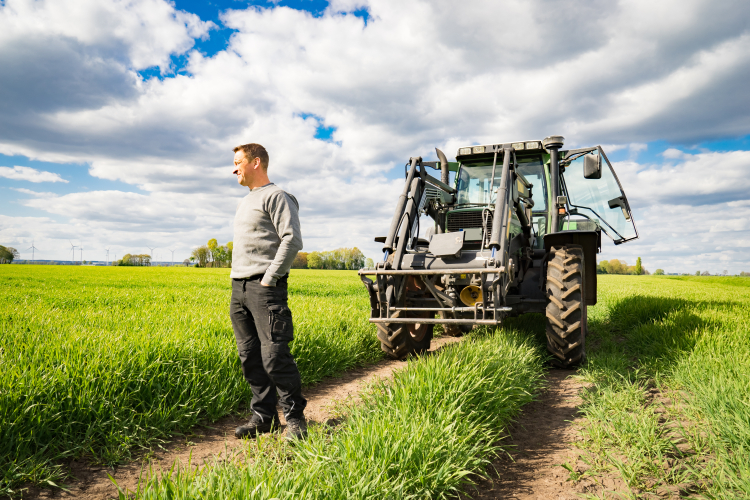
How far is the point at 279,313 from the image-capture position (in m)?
3.25

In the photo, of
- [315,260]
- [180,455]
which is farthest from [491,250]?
[315,260]

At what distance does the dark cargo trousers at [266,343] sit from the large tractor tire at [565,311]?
3324 millimetres

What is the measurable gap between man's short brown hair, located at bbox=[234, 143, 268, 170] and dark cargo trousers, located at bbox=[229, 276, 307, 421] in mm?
948

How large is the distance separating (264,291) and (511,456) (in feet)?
6.80

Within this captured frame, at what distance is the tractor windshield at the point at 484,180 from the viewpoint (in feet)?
20.7

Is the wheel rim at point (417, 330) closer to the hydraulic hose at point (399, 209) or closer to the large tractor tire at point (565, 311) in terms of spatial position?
the hydraulic hose at point (399, 209)

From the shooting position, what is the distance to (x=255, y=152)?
3.49 metres

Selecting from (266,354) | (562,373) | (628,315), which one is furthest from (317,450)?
(628,315)

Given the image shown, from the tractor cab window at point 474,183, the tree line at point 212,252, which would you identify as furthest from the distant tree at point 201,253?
the tractor cab window at point 474,183

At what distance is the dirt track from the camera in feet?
8.50

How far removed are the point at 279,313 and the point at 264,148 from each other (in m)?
1.34

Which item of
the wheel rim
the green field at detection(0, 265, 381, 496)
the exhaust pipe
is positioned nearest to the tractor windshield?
the exhaust pipe

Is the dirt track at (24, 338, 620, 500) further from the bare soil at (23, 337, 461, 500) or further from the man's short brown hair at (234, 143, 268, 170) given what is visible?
the man's short brown hair at (234, 143, 268, 170)

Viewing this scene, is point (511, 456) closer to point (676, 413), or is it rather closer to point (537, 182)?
point (676, 413)
